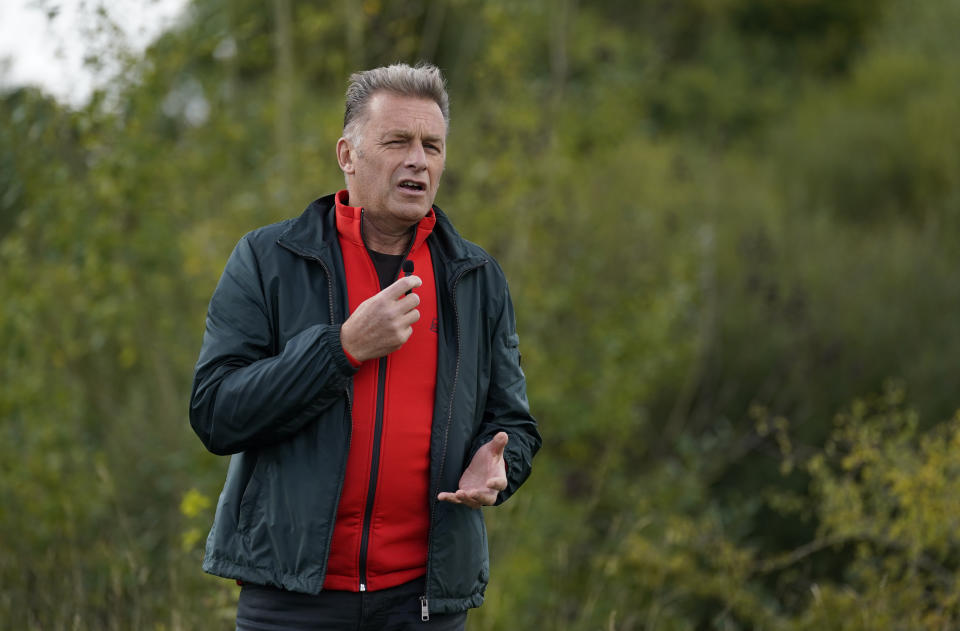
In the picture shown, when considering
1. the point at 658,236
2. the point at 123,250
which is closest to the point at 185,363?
the point at 123,250

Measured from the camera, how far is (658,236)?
882cm

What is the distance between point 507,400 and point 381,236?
47 cm

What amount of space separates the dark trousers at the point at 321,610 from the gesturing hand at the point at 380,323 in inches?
20.7

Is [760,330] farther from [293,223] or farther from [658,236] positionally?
[293,223]

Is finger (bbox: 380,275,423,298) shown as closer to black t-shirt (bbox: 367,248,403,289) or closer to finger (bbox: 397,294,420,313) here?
finger (bbox: 397,294,420,313)

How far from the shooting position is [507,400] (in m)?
2.55

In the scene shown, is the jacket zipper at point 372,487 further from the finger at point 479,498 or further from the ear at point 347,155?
the ear at point 347,155

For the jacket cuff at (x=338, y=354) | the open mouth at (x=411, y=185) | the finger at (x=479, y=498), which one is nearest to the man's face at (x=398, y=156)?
the open mouth at (x=411, y=185)

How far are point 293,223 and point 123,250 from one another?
3.72m

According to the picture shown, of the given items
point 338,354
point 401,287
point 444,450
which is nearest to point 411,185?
point 401,287

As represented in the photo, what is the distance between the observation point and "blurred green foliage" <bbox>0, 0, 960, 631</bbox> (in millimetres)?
4996

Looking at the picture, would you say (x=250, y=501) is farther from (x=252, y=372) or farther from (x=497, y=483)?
(x=497, y=483)

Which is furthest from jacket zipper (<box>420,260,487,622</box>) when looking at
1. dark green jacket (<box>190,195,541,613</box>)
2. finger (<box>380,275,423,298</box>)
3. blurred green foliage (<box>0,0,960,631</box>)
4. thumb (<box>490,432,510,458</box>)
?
blurred green foliage (<box>0,0,960,631</box>)

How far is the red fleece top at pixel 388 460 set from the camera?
2.31m
